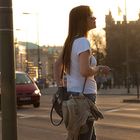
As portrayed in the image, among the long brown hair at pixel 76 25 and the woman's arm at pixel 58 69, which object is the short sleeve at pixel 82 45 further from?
the woman's arm at pixel 58 69

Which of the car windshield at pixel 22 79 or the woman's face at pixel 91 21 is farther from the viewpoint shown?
the car windshield at pixel 22 79

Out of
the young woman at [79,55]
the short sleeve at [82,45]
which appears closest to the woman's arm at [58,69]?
the young woman at [79,55]

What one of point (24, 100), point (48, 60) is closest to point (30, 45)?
point (48, 60)

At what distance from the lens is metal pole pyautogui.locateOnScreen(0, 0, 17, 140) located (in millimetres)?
5609

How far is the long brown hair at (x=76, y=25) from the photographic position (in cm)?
557

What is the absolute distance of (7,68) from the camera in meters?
5.61

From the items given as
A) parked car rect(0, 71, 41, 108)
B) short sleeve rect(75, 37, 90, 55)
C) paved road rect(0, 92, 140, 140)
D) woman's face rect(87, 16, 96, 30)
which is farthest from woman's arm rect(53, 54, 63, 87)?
parked car rect(0, 71, 41, 108)

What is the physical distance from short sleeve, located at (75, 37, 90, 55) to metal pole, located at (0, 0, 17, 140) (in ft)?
2.18

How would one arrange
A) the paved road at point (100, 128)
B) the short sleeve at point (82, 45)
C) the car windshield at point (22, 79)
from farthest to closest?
the car windshield at point (22, 79) < the paved road at point (100, 128) < the short sleeve at point (82, 45)

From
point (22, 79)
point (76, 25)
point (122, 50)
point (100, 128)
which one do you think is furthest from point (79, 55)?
point (122, 50)

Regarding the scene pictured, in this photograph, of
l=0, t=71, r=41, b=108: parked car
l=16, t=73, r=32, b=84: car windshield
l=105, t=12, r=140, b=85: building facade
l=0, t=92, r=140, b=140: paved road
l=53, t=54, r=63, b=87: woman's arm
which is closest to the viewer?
l=53, t=54, r=63, b=87: woman's arm

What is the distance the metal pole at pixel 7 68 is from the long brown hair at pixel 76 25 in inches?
21.5

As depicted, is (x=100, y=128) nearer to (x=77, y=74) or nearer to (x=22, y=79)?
(x=77, y=74)

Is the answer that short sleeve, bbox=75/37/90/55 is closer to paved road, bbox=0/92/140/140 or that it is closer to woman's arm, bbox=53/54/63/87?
woman's arm, bbox=53/54/63/87
